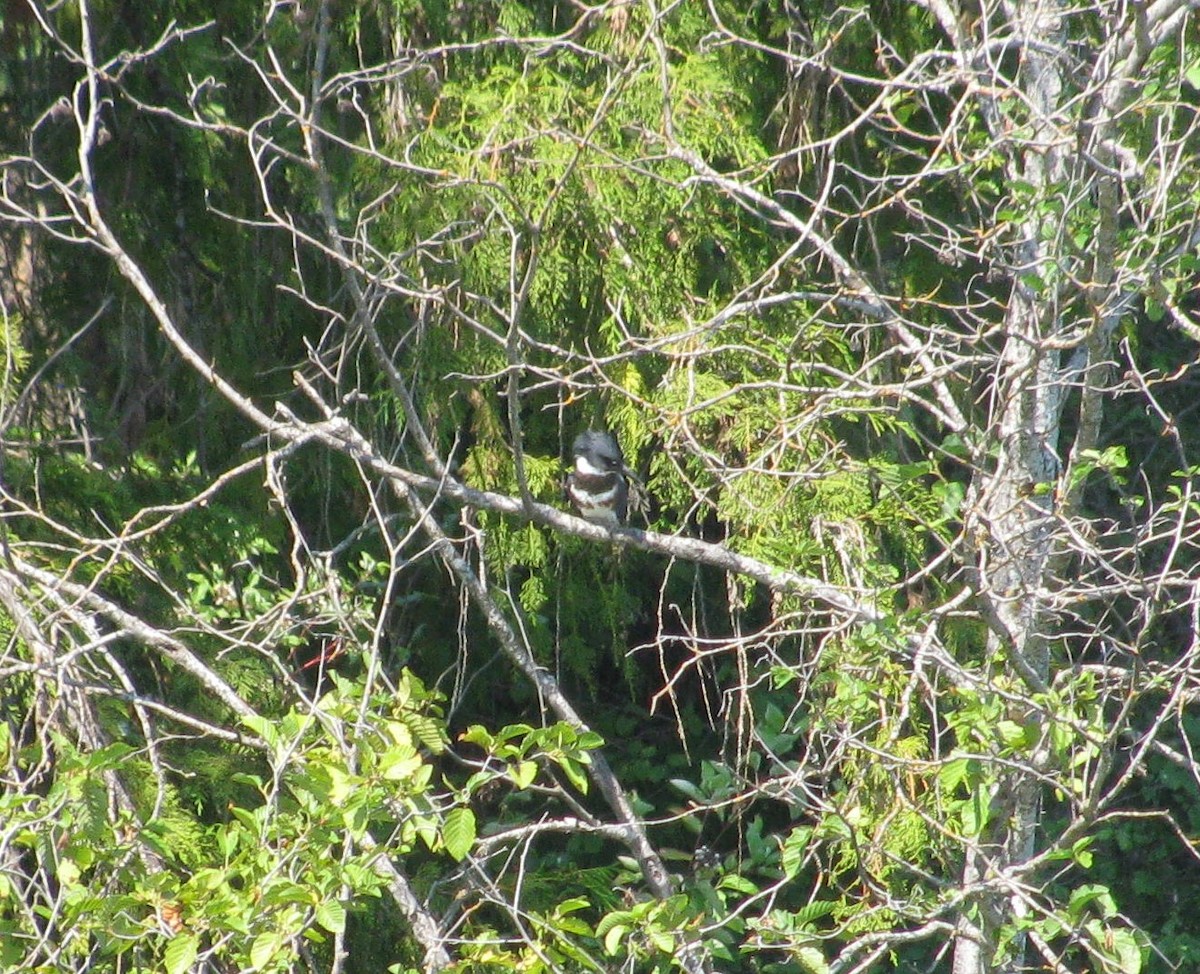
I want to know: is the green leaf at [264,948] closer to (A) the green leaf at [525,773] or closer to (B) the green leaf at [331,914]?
(B) the green leaf at [331,914]

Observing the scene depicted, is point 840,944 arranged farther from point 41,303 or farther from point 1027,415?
point 41,303

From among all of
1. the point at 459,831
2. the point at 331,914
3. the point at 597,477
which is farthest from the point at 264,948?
the point at 597,477

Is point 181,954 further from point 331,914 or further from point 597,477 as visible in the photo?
point 597,477

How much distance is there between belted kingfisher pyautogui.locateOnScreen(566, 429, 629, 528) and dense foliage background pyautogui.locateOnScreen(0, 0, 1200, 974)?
0.07m

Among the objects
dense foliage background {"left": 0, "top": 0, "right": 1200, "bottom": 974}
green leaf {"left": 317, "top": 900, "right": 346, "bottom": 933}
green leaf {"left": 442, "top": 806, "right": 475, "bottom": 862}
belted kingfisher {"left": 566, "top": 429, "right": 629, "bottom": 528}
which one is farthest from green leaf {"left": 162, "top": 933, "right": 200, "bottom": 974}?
belted kingfisher {"left": 566, "top": 429, "right": 629, "bottom": 528}

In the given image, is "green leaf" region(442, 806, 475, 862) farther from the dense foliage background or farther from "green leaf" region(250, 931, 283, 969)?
"green leaf" region(250, 931, 283, 969)

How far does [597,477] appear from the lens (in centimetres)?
346

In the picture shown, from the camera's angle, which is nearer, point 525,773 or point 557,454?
point 525,773

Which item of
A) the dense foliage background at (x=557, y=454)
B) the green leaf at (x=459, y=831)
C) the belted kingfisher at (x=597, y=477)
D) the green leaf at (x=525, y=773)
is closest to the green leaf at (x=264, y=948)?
the dense foliage background at (x=557, y=454)

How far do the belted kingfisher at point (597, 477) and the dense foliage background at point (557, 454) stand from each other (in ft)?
0.22

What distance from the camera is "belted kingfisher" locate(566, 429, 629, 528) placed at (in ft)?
11.2

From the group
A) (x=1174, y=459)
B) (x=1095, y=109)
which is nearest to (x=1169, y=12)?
(x=1095, y=109)

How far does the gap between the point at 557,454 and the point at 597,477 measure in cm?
37

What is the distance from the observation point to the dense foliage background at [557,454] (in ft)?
7.21
